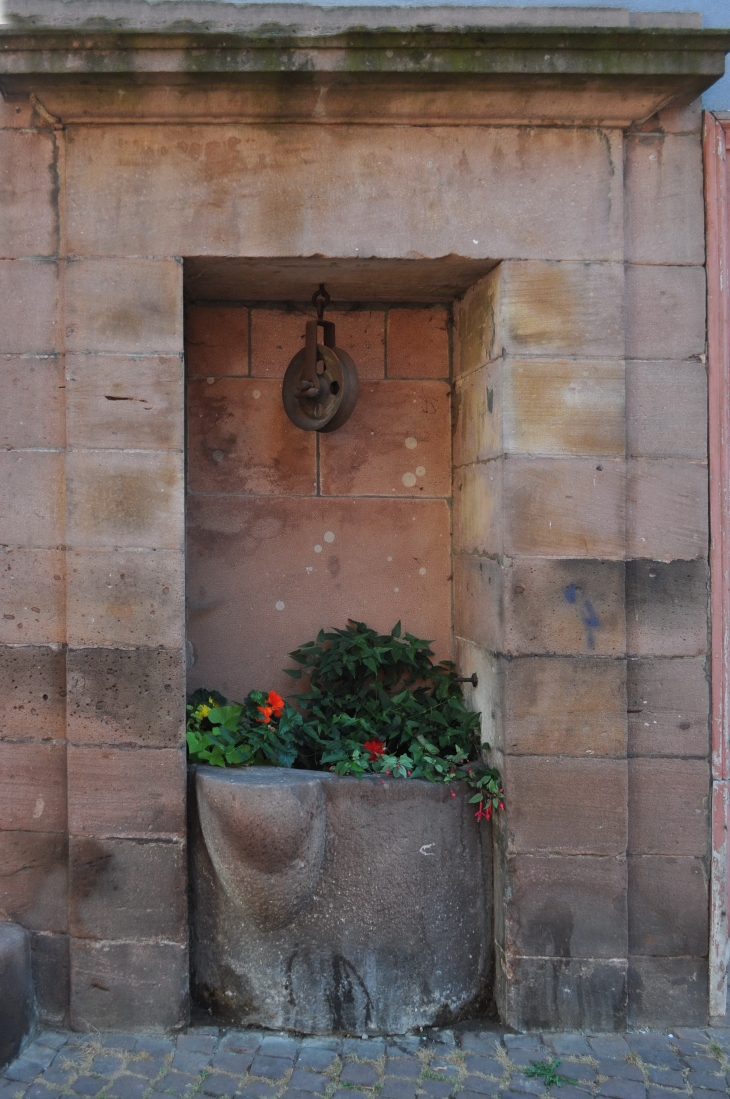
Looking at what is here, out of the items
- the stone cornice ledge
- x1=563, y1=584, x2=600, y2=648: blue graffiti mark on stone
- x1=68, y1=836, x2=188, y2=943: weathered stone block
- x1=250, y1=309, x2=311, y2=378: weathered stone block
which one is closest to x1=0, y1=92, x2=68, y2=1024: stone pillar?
x1=68, y1=836, x2=188, y2=943: weathered stone block

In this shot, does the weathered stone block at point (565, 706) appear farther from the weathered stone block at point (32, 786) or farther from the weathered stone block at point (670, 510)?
the weathered stone block at point (32, 786)

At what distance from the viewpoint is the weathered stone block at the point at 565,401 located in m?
3.42

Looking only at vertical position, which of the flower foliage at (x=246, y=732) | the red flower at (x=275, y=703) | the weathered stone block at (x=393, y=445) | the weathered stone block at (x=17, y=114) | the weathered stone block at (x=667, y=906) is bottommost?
the weathered stone block at (x=667, y=906)

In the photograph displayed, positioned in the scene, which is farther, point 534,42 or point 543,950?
point 543,950

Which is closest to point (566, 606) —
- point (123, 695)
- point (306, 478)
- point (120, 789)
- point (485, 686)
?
point (485, 686)

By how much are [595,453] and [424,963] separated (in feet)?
6.77

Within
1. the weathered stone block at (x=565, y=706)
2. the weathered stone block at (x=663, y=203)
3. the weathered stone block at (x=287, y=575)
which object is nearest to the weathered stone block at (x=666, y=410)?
the weathered stone block at (x=663, y=203)

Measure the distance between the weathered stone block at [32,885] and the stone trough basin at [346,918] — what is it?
0.51m

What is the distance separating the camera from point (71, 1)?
3320 millimetres

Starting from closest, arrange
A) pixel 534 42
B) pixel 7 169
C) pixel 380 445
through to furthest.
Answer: pixel 534 42, pixel 7 169, pixel 380 445

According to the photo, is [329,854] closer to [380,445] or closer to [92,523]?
[92,523]

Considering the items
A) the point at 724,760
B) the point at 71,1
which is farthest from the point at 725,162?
the point at 71,1

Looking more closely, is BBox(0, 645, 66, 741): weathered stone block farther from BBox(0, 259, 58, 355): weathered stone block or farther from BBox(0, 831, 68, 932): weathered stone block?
BBox(0, 259, 58, 355): weathered stone block

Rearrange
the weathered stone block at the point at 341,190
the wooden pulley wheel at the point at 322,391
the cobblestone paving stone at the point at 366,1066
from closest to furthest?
the cobblestone paving stone at the point at 366,1066, the weathered stone block at the point at 341,190, the wooden pulley wheel at the point at 322,391
